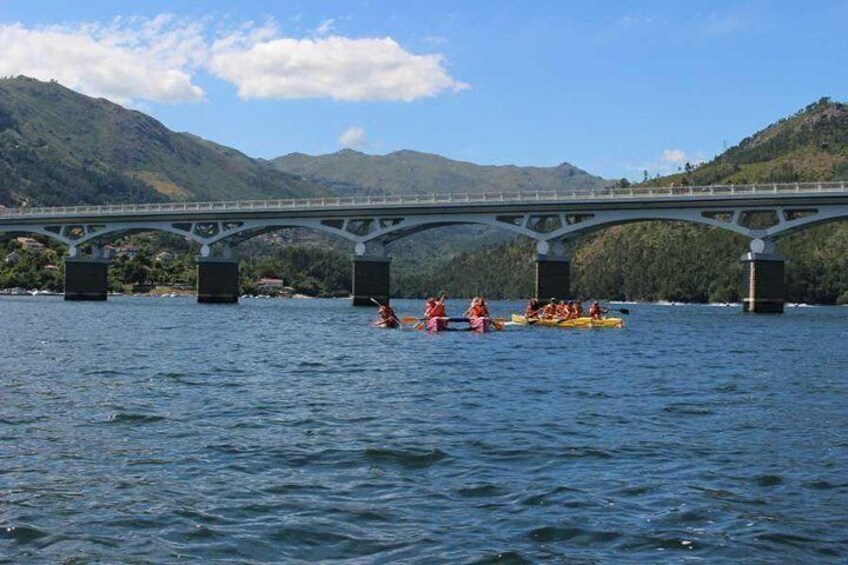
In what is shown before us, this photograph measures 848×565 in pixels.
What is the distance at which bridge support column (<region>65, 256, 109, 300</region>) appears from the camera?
126 m

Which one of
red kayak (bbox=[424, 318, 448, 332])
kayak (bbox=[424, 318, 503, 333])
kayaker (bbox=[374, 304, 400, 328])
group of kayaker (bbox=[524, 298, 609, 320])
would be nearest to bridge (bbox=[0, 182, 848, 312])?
group of kayaker (bbox=[524, 298, 609, 320])

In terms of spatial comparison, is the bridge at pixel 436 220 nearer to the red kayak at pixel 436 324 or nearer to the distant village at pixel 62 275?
the distant village at pixel 62 275

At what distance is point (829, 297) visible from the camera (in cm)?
17288

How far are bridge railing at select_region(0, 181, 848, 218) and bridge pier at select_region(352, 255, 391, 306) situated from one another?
5918 millimetres

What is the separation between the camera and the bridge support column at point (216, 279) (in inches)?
4707

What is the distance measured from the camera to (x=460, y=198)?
10875 cm

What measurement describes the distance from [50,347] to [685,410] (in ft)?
85.9

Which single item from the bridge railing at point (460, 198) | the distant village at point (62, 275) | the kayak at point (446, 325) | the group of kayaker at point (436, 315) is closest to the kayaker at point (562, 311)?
the group of kayaker at point (436, 315)

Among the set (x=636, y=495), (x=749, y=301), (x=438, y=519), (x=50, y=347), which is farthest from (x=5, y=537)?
(x=749, y=301)

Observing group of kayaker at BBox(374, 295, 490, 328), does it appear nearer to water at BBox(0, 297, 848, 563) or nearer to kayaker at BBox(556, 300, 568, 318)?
kayaker at BBox(556, 300, 568, 318)

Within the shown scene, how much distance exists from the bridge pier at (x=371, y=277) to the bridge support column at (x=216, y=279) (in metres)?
19.3

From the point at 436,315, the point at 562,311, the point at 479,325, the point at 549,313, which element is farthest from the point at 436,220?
the point at 479,325

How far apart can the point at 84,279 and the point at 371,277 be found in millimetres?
40391

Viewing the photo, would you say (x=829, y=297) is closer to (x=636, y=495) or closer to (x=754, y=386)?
(x=754, y=386)
